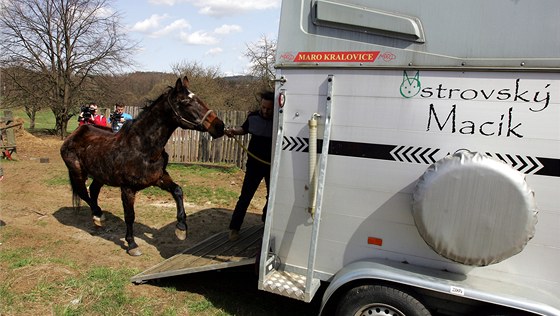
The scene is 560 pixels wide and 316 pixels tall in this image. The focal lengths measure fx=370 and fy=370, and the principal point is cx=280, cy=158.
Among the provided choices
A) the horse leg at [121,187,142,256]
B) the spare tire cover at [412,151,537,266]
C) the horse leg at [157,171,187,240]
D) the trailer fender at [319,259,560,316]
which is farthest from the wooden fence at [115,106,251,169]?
the spare tire cover at [412,151,537,266]

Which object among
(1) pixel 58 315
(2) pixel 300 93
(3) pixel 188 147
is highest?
(2) pixel 300 93

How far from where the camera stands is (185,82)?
15.4 ft

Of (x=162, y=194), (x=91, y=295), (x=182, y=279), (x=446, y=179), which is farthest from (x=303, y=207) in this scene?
(x=162, y=194)

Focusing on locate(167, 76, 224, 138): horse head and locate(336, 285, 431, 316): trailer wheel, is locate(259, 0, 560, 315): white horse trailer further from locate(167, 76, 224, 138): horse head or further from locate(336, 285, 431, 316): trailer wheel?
locate(167, 76, 224, 138): horse head

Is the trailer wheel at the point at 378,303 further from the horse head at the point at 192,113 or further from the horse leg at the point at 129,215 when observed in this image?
the horse leg at the point at 129,215

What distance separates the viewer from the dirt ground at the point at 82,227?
428 cm

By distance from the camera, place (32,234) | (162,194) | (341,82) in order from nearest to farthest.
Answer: (341,82) → (32,234) → (162,194)

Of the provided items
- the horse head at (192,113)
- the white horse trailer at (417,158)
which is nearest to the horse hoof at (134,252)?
the horse head at (192,113)

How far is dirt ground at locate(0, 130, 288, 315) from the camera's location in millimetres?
4281

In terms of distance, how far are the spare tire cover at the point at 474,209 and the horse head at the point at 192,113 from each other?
2.65 m

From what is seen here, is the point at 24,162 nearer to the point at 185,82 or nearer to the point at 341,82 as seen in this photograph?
the point at 185,82

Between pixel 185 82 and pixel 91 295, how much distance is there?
2.65 metres

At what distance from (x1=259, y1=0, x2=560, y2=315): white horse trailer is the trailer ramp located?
0.82 metres

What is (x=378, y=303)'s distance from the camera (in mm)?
2805
